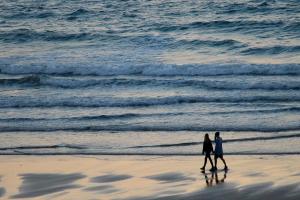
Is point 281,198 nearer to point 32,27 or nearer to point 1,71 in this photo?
point 1,71

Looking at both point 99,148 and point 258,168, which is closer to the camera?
point 258,168

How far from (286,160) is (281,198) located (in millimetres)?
3275

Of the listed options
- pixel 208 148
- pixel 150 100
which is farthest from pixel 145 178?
pixel 150 100

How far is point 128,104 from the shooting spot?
28.4 metres

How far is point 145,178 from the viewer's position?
60.6 ft

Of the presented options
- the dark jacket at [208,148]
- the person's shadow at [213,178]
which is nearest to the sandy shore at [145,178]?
the person's shadow at [213,178]

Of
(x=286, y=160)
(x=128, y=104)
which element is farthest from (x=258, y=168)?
(x=128, y=104)

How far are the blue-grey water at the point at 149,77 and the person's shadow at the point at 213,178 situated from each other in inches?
Answer: 91.7

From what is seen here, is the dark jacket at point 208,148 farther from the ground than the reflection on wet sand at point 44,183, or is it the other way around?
the dark jacket at point 208,148

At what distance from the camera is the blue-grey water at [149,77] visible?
23422 mm

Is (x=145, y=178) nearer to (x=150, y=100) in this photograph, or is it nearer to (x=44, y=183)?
(x=44, y=183)

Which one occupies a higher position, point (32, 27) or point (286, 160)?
point (32, 27)

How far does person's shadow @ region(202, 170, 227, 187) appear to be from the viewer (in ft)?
59.0

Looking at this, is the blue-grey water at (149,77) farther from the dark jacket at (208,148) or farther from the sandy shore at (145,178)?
the dark jacket at (208,148)
